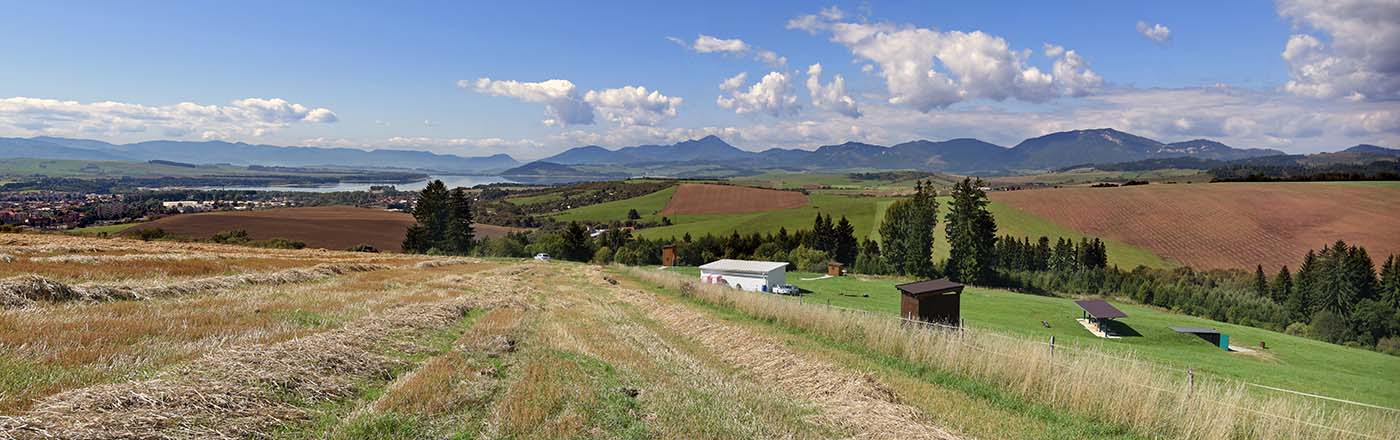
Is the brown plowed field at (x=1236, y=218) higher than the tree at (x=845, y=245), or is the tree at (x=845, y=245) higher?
the brown plowed field at (x=1236, y=218)

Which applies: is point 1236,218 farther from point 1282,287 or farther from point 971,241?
point 971,241

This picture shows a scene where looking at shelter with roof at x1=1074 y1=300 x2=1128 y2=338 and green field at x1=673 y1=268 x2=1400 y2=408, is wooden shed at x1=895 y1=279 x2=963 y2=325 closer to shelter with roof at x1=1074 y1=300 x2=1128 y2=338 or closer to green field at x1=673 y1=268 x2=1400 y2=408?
green field at x1=673 y1=268 x2=1400 y2=408

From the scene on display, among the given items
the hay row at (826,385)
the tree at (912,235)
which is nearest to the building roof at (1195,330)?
the hay row at (826,385)

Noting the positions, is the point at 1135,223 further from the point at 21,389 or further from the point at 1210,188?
the point at 21,389

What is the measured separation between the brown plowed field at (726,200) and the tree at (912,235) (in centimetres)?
3614

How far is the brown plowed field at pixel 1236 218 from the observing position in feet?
255

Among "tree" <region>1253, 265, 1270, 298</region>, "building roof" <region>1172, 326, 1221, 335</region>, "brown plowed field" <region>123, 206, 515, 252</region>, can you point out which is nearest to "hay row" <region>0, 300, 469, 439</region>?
"building roof" <region>1172, 326, 1221, 335</region>

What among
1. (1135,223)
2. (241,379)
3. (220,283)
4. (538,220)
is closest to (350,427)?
(241,379)

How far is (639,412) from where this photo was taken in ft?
29.7

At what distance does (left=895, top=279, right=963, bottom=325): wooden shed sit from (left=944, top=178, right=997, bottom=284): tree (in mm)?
52826

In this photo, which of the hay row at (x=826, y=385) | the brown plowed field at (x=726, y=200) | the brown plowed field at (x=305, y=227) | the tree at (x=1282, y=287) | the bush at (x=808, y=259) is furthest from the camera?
the brown plowed field at (x=726, y=200)

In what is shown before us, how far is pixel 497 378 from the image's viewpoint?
1041 centimetres

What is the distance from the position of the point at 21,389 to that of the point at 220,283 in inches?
595

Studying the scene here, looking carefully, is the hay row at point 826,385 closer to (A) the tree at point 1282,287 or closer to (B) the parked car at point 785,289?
(B) the parked car at point 785,289
